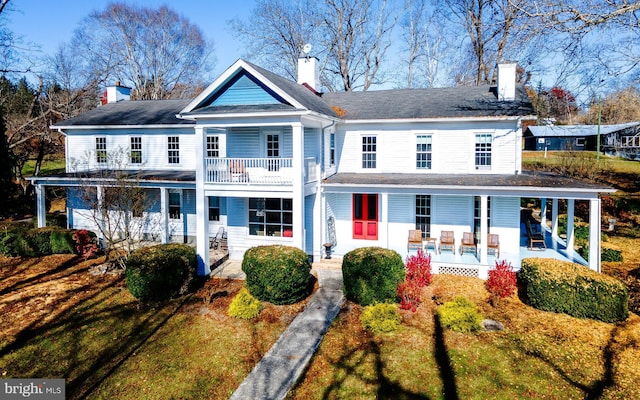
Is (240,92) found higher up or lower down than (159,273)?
higher up

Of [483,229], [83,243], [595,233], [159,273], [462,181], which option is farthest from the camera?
[83,243]

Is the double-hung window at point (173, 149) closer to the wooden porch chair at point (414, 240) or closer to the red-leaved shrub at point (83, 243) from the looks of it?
the red-leaved shrub at point (83, 243)

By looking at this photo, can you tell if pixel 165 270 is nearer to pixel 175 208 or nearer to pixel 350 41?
pixel 175 208

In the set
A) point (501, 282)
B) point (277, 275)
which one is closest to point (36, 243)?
point (277, 275)

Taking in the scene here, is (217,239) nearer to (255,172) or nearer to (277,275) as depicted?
(255,172)

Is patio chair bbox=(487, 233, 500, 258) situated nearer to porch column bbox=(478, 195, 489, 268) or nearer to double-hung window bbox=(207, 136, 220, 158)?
porch column bbox=(478, 195, 489, 268)

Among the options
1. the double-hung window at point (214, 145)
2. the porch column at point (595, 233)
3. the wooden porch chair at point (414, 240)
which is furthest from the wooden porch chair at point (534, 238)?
the double-hung window at point (214, 145)

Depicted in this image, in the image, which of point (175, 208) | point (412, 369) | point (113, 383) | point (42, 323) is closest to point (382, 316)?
point (412, 369)
